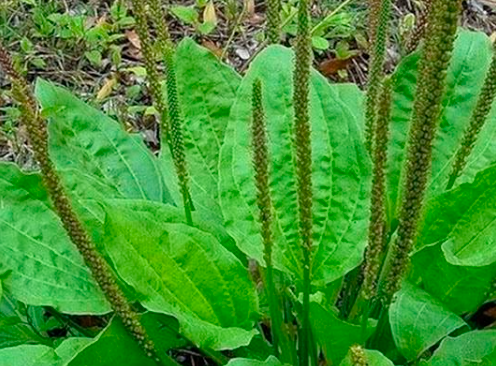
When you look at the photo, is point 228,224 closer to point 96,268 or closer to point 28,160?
point 96,268

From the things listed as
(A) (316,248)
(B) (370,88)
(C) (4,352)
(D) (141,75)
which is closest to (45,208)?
(C) (4,352)

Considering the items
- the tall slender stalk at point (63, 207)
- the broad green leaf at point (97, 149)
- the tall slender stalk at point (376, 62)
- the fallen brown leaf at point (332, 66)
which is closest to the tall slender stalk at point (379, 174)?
the tall slender stalk at point (376, 62)

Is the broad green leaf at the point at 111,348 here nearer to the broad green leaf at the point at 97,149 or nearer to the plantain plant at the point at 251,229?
the plantain plant at the point at 251,229

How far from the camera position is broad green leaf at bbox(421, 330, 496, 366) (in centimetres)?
208

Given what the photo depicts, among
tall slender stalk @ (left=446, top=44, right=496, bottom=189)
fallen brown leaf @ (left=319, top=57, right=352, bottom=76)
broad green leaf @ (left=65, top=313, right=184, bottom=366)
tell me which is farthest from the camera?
fallen brown leaf @ (left=319, top=57, right=352, bottom=76)

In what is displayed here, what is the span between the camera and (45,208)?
2332 millimetres

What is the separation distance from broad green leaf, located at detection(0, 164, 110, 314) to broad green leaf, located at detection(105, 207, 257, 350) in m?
0.23

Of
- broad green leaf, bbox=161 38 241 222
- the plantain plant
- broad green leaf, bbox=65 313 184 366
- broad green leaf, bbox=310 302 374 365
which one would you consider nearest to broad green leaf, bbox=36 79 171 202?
the plantain plant

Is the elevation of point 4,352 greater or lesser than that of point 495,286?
lesser

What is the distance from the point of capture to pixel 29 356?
81.1 inches

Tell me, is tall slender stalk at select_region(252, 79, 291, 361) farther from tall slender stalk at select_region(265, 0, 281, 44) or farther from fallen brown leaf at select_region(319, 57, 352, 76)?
fallen brown leaf at select_region(319, 57, 352, 76)

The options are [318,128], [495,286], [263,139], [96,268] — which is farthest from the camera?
[318,128]

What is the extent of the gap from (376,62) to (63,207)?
74 centimetres

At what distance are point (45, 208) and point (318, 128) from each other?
2.27ft
